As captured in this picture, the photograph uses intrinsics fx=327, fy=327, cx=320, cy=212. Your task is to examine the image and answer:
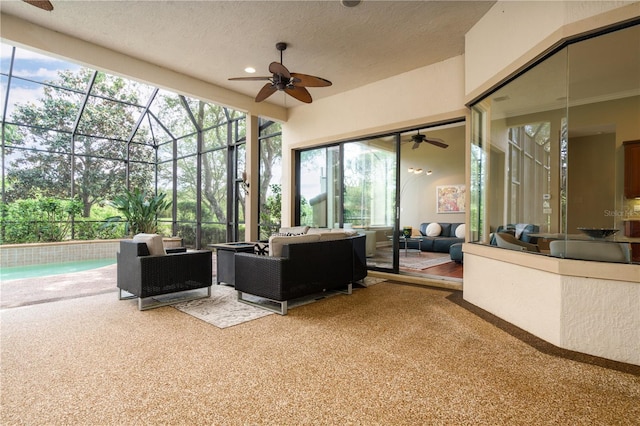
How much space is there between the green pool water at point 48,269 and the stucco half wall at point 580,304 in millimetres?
7120

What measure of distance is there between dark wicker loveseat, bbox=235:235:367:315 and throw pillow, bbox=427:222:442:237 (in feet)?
17.7

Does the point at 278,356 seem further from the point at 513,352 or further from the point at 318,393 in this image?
the point at 513,352

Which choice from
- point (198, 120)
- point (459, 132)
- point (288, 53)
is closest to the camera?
point (288, 53)

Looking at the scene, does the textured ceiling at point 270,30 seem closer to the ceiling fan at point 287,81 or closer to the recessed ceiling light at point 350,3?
the recessed ceiling light at point 350,3

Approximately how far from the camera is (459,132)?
29.4ft

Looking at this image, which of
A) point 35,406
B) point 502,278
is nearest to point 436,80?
point 502,278

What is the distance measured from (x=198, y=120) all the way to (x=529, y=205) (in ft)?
24.9

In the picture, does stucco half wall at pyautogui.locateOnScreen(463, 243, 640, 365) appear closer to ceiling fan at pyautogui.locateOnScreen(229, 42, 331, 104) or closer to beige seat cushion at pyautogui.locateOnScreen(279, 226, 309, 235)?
ceiling fan at pyautogui.locateOnScreen(229, 42, 331, 104)

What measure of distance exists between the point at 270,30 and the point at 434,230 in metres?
6.90

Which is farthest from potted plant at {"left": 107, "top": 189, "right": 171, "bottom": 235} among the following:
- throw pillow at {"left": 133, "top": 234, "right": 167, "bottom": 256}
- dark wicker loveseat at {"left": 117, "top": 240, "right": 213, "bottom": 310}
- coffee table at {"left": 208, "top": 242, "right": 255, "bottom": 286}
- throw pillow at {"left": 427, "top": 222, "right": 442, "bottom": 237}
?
throw pillow at {"left": 427, "top": 222, "right": 442, "bottom": 237}

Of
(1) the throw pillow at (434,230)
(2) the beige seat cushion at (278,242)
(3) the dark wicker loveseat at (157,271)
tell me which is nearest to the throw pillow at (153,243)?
(3) the dark wicker loveseat at (157,271)

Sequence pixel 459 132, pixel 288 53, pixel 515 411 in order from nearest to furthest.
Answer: pixel 515 411 → pixel 288 53 → pixel 459 132

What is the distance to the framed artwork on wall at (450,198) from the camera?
9211mm

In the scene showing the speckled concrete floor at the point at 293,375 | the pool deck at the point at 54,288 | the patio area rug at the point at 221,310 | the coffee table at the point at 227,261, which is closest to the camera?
the speckled concrete floor at the point at 293,375
